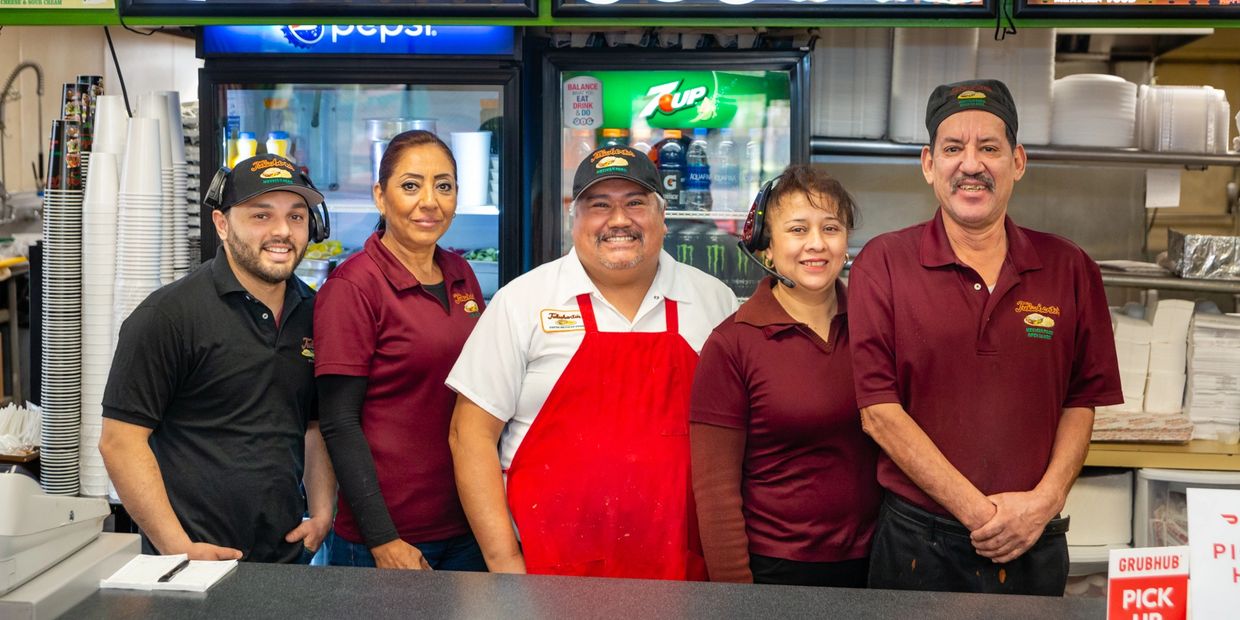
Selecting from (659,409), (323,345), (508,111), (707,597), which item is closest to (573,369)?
(659,409)

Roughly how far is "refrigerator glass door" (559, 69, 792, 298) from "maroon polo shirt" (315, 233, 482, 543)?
1.35 meters

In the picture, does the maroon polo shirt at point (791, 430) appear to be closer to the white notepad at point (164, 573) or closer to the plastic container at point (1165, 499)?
the white notepad at point (164, 573)

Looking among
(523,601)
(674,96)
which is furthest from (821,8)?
(523,601)

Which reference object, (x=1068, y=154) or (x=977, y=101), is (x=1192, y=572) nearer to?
(x=977, y=101)

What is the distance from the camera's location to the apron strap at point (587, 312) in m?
2.53

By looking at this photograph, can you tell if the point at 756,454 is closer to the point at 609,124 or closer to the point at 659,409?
the point at 659,409

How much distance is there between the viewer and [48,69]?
777 cm

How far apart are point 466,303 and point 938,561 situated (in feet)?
4.17

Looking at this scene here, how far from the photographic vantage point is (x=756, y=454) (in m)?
2.42

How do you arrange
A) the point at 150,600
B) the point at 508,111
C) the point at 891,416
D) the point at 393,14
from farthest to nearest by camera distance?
1. the point at 508,111
2. the point at 393,14
3. the point at 891,416
4. the point at 150,600

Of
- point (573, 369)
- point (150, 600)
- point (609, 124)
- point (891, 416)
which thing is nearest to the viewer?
point (150, 600)

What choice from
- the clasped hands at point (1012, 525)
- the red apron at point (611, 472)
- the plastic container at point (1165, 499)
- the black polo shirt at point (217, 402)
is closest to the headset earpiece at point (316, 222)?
the black polo shirt at point (217, 402)

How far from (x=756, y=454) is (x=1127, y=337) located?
1915 millimetres

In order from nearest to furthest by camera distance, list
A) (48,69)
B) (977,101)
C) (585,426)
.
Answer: (977,101)
(585,426)
(48,69)
